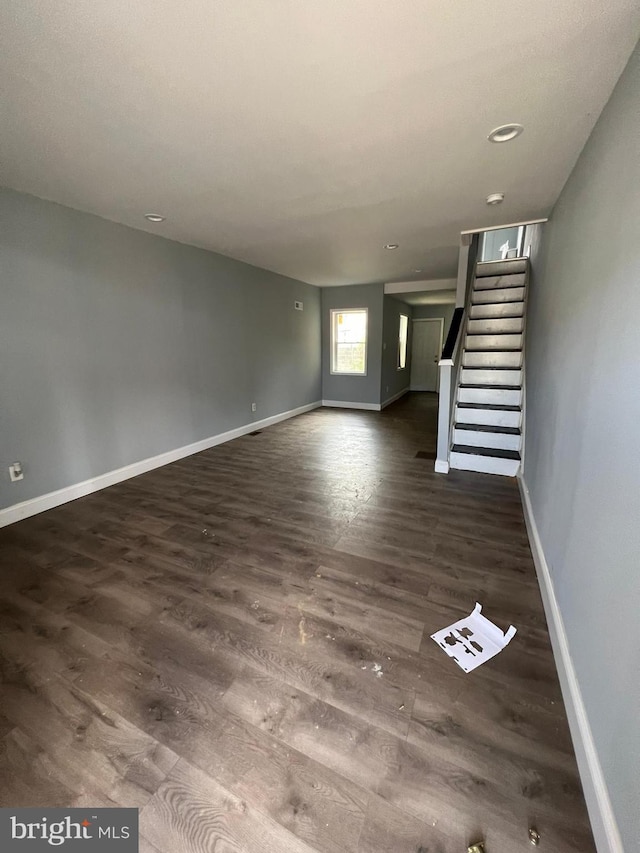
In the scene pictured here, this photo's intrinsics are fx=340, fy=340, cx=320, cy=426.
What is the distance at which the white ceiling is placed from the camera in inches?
45.8

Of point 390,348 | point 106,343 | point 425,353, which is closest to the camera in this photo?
point 106,343

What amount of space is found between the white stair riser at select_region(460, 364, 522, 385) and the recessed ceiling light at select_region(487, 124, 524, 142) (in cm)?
251

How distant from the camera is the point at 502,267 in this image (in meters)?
4.89

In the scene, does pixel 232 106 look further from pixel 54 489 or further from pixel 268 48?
pixel 54 489

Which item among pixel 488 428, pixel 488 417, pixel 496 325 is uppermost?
pixel 496 325

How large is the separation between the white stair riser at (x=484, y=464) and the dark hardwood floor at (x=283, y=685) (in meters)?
0.89

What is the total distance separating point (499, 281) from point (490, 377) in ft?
5.73

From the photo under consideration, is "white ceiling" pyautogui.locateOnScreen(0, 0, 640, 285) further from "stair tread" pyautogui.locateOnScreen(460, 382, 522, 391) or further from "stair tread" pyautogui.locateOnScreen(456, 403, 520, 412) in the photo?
"stair tread" pyautogui.locateOnScreen(456, 403, 520, 412)

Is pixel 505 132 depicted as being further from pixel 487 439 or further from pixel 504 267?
pixel 504 267

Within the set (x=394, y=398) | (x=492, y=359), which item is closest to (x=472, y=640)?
(x=492, y=359)

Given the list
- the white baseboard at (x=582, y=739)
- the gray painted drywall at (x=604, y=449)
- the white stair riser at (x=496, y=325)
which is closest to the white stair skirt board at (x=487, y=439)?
the white stair riser at (x=496, y=325)

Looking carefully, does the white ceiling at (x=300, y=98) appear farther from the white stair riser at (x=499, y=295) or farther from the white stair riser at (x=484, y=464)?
the white stair riser at (x=484, y=464)

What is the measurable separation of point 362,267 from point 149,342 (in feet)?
10.3

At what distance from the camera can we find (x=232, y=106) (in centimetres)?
158
